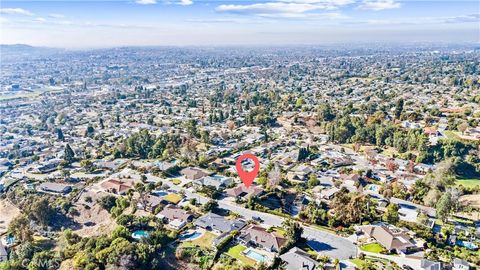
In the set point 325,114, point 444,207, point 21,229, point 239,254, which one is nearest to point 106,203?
point 21,229

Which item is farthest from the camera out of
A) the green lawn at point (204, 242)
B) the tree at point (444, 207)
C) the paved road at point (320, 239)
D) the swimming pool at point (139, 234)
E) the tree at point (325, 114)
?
the tree at point (325, 114)

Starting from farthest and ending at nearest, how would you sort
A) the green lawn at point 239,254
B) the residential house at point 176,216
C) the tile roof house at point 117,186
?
the tile roof house at point 117,186 < the residential house at point 176,216 < the green lawn at point 239,254

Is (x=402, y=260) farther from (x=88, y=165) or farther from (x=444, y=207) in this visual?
(x=88, y=165)

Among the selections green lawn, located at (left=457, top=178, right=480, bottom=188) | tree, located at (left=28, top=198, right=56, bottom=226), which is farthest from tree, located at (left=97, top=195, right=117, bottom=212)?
green lawn, located at (left=457, top=178, right=480, bottom=188)

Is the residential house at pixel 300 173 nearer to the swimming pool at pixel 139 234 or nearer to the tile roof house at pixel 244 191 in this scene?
the tile roof house at pixel 244 191

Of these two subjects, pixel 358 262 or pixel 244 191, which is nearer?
pixel 358 262

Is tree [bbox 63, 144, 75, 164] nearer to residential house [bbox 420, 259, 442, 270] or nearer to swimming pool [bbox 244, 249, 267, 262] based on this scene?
swimming pool [bbox 244, 249, 267, 262]

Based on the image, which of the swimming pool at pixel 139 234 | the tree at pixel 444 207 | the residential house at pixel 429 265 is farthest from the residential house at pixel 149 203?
the tree at pixel 444 207

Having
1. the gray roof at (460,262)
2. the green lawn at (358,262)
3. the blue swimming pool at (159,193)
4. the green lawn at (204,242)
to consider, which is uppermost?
the blue swimming pool at (159,193)

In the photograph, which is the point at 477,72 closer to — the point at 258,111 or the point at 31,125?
the point at 258,111
